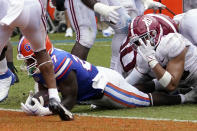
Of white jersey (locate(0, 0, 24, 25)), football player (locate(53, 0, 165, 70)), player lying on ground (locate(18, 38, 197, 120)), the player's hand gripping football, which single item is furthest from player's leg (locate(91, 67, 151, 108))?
white jersey (locate(0, 0, 24, 25))

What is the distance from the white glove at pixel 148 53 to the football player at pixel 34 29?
0.88m

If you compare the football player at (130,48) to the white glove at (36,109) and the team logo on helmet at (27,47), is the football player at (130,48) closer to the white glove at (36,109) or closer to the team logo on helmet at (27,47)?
the team logo on helmet at (27,47)

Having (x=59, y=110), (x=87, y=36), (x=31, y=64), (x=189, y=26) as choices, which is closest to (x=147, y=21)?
(x=189, y=26)

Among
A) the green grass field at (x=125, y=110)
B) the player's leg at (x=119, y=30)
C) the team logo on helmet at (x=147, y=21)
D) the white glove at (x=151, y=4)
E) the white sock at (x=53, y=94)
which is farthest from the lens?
the white glove at (x=151, y=4)

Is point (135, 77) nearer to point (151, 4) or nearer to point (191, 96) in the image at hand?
point (191, 96)

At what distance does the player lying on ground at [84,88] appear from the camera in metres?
4.55

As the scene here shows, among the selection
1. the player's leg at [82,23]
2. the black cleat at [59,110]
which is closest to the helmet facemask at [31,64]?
the black cleat at [59,110]

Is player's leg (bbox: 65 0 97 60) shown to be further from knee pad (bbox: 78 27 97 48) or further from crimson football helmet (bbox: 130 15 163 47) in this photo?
crimson football helmet (bbox: 130 15 163 47)

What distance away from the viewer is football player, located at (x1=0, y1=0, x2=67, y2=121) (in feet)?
13.4

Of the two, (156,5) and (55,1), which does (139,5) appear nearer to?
(156,5)

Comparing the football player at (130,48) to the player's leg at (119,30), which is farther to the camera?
the player's leg at (119,30)

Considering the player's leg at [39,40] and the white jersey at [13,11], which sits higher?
the white jersey at [13,11]

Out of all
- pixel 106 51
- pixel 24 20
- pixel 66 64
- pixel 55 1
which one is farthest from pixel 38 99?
pixel 106 51

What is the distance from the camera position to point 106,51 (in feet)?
33.8
